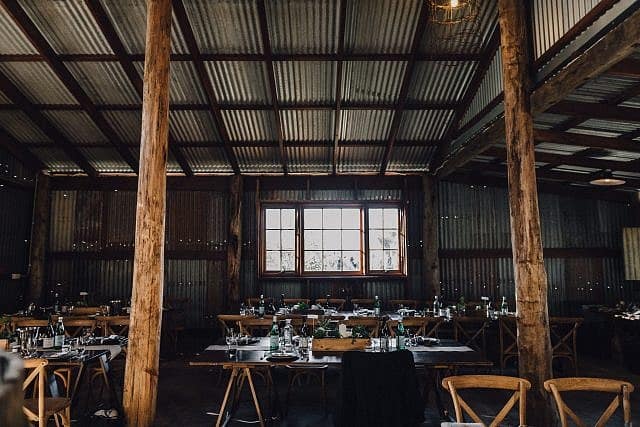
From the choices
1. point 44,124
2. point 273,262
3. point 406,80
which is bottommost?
point 273,262

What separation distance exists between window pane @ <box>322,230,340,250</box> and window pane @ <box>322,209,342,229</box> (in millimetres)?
179

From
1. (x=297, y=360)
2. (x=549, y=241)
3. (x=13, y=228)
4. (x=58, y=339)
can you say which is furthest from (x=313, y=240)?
(x=13, y=228)

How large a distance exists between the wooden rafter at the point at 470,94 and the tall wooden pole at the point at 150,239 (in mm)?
5487

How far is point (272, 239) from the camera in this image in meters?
12.2

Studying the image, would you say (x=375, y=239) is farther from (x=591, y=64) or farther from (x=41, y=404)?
(x=41, y=404)

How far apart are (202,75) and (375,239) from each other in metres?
5.74

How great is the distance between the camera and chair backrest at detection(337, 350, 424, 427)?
162 inches

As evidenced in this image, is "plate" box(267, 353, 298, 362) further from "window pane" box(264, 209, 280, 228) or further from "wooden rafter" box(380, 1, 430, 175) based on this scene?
"window pane" box(264, 209, 280, 228)

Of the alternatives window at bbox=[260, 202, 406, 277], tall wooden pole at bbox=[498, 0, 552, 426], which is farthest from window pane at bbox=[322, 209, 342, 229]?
tall wooden pole at bbox=[498, 0, 552, 426]

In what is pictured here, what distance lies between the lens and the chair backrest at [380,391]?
4121mm

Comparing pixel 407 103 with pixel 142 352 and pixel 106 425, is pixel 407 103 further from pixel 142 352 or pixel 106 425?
pixel 106 425

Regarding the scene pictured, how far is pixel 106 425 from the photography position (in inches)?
226

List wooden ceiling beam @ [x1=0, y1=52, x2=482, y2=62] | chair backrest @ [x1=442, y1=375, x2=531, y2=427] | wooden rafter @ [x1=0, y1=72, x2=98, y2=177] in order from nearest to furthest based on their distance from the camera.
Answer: chair backrest @ [x1=442, y1=375, x2=531, y2=427]
wooden ceiling beam @ [x1=0, y1=52, x2=482, y2=62]
wooden rafter @ [x1=0, y1=72, x2=98, y2=177]

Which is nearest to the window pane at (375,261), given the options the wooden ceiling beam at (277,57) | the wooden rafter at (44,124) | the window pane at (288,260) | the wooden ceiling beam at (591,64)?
the window pane at (288,260)
